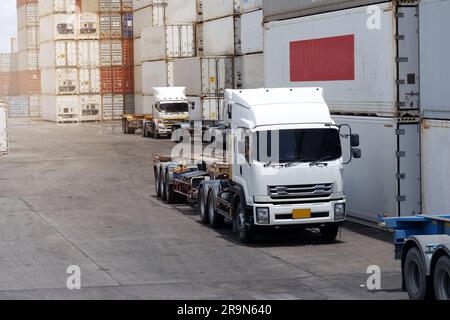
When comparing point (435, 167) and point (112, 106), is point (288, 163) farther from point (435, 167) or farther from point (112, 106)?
point (112, 106)

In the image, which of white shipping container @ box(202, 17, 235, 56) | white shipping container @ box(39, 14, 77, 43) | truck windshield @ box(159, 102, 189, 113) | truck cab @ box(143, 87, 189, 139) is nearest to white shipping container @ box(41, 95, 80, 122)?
white shipping container @ box(39, 14, 77, 43)

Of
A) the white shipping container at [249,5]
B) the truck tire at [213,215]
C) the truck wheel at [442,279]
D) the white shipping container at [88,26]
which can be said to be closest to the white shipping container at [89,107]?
the white shipping container at [88,26]

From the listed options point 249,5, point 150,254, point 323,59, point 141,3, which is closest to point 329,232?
point 150,254

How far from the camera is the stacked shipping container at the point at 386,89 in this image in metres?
20.0

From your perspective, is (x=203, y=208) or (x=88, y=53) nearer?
(x=203, y=208)

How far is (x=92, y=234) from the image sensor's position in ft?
72.1

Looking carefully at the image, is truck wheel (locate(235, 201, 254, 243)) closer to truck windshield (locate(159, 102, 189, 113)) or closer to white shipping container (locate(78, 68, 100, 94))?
truck windshield (locate(159, 102, 189, 113))

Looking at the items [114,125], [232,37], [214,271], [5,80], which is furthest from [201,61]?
[5,80]

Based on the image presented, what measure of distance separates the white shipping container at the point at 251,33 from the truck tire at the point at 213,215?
79.4 ft

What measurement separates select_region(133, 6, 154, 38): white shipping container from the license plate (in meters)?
51.5

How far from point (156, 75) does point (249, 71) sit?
18.8 m

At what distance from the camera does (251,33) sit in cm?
4803

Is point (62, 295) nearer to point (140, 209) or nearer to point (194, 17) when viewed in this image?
point (140, 209)
